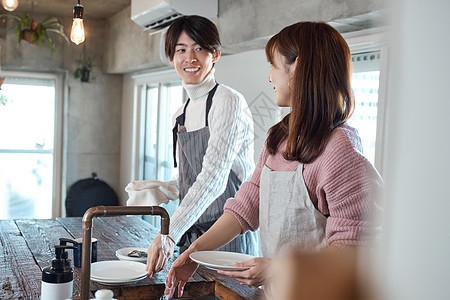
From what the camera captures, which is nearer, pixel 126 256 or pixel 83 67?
pixel 126 256

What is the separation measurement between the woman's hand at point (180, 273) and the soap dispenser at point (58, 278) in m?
0.29

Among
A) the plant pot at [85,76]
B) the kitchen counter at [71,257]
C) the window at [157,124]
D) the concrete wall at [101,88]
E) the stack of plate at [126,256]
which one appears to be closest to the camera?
the kitchen counter at [71,257]

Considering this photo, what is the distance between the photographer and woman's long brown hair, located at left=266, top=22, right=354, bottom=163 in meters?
1.29

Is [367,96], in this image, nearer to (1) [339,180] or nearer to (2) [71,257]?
(1) [339,180]

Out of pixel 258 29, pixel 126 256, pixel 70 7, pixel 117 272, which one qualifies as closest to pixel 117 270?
pixel 117 272

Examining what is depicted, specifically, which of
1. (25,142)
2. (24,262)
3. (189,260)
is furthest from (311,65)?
(25,142)

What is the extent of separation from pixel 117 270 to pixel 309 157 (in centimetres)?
76

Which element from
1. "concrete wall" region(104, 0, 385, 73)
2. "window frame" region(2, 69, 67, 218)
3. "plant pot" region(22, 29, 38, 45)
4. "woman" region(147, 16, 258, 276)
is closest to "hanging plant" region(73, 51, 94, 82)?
"window frame" region(2, 69, 67, 218)

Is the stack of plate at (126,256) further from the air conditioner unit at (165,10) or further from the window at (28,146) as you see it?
the window at (28,146)

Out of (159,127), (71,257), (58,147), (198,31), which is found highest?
(198,31)

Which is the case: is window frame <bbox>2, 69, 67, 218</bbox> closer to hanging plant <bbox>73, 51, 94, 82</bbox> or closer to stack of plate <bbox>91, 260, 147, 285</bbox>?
hanging plant <bbox>73, 51, 94, 82</bbox>

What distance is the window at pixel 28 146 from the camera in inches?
221

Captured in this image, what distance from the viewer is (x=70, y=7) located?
16.9 ft

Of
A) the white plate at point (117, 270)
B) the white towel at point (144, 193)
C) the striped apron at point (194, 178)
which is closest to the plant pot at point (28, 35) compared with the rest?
the striped apron at point (194, 178)
